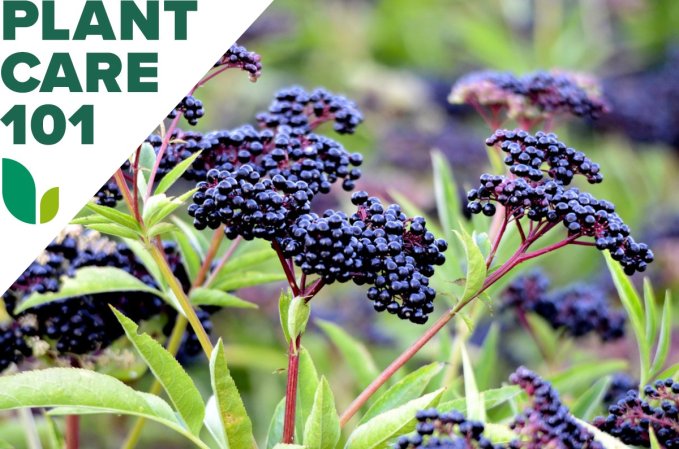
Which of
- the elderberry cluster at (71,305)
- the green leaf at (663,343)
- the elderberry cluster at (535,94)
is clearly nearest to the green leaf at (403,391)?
the green leaf at (663,343)

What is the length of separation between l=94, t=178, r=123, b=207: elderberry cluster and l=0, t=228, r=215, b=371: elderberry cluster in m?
0.17

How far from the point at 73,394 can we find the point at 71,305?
45 centimetres

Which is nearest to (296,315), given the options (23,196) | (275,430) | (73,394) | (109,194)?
(275,430)

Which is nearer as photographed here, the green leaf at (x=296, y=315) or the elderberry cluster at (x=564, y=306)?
the green leaf at (x=296, y=315)

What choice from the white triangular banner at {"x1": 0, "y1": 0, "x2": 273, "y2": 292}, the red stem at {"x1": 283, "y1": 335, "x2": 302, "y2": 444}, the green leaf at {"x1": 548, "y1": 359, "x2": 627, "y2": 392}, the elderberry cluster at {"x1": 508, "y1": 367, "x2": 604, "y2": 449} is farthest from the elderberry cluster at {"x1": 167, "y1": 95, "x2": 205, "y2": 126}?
the green leaf at {"x1": 548, "y1": 359, "x2": 627, "y2": 392}

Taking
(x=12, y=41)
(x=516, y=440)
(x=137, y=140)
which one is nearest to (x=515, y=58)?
(x=12, y=41)

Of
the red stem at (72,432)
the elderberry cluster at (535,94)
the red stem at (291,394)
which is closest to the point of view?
the red stem at (291,394)

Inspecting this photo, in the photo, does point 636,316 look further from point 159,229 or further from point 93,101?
point 93,101

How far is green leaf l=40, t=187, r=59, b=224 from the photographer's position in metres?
1.77

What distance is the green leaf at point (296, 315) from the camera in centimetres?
148

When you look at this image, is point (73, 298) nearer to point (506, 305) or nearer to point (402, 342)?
point (506, 305)

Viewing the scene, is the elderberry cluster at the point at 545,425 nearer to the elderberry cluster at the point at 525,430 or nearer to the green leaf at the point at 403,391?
the elderberry cluster at the point at 525,430

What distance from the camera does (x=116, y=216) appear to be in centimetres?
153

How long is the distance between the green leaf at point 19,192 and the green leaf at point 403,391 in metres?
0.77
